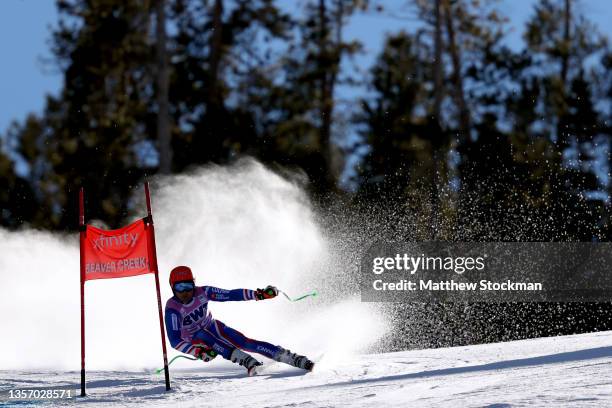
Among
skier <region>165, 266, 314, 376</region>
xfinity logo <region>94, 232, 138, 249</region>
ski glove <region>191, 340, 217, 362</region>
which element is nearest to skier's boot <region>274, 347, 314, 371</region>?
skier <region>165, 266, 314, 376</region>

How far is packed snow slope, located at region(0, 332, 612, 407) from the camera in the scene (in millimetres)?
6523

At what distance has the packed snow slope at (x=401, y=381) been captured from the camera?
6523mm

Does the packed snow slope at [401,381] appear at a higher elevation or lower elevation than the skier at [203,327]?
lower

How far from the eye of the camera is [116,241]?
8.59m

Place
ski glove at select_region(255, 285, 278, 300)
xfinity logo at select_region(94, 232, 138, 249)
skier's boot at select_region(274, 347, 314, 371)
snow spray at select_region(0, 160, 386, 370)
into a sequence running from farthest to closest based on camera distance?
snow spray at select_region(0, 160, 386, 370) → ski glove at select_region(255, 285, 278, 300) → skier's boot at select_region(274, 347, 314, 371) → xfinity logo at select_region(94, 232, 138, 249)

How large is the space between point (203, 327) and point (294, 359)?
3.54 ft

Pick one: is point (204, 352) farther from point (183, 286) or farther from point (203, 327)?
point (183, 286)

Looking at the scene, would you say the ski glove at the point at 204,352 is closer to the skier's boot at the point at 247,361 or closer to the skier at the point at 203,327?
the skier at the point at 203,327

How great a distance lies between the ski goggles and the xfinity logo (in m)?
0.92

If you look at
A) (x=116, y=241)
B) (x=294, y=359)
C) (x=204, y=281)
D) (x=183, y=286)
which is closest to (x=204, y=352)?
(x=183, y=286)

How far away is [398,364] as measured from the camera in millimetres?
9172

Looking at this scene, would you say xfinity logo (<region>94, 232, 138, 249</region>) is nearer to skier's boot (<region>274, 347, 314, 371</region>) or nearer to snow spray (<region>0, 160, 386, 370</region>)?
skier's boot (<region>274, 347, 314, 371</region>)

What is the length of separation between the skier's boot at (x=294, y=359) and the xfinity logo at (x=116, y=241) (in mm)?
1749

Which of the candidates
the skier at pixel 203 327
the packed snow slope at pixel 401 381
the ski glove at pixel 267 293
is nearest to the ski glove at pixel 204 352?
the skier at pixel 203 327
